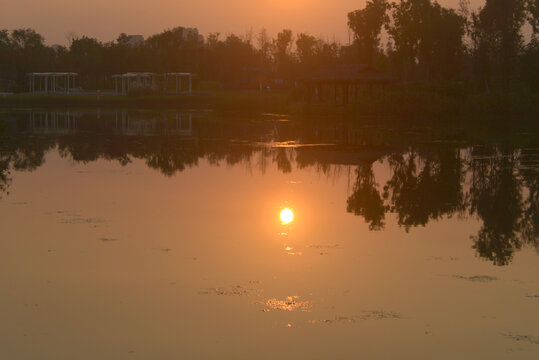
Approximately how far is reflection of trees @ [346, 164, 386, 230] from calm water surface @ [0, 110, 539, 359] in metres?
0.08

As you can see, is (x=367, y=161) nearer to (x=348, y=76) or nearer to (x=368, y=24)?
(x=348, y=76)

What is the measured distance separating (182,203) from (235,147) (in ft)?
46.0

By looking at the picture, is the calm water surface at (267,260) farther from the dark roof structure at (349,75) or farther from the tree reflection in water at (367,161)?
the dark roof structure at (349,75)

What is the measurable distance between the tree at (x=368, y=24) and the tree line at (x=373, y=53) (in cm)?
11

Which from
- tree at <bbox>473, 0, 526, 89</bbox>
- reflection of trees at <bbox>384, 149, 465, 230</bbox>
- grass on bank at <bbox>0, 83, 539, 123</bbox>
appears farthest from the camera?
tree at <bbox>473, 0, 526, 89</bbox>

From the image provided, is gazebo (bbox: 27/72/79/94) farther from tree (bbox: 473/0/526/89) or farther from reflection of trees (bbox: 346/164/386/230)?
reflection of trees (bbox: 346/164/386/230)

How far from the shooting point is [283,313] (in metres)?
8.98

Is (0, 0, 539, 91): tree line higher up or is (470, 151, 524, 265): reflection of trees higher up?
(0, 0, 539, 91): tree line

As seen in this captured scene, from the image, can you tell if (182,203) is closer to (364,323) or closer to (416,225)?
(416,225)

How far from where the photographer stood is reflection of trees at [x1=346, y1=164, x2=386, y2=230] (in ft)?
50.0

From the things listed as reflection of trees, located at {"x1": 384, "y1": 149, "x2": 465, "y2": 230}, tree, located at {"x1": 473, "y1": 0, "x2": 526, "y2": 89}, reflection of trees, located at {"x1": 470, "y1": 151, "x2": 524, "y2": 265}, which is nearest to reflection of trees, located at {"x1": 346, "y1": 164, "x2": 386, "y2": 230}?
reflection of trees, located at {"x1": 384, "y1": 149, "x2": 465, "y2": 230}

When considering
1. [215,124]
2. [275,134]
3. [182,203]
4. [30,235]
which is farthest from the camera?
[215,124]

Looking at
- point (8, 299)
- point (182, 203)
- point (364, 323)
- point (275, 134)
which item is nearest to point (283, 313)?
point (364, 323)

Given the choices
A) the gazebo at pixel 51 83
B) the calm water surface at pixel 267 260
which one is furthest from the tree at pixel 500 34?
the gazebo at pixel 51 83
